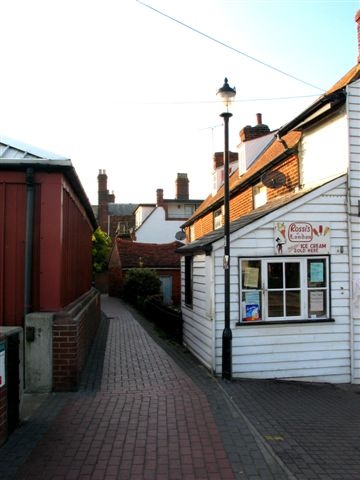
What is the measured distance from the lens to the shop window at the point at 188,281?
11032 mm

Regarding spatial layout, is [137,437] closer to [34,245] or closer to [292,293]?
[34,245]

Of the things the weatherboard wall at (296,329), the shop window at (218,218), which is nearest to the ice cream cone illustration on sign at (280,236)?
the weatherboard wall at (296,329)

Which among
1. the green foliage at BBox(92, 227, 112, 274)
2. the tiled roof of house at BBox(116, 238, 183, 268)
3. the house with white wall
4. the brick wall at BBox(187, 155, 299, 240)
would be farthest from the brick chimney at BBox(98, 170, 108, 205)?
the house with white wall

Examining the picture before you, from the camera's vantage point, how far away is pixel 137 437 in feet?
17.2

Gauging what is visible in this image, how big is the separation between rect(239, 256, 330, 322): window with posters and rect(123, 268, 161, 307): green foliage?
16.4m

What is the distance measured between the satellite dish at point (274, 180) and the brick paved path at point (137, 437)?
16.4ft

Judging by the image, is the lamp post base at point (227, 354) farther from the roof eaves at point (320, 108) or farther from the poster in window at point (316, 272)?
the roof eaves at point (320, 108)

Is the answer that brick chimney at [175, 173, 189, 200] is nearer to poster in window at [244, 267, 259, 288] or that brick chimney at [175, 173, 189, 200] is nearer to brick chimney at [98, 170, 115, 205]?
brick chimney at [98, 170, 115, 205]

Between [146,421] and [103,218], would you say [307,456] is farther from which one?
[103,218]

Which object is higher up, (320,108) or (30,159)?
(320,108)

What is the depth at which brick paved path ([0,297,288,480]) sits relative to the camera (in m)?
4.42

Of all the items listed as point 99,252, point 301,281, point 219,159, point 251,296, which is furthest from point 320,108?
point 99,252

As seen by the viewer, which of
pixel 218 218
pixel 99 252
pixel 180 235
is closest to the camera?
pixel 218 218

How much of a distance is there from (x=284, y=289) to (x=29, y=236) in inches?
185
